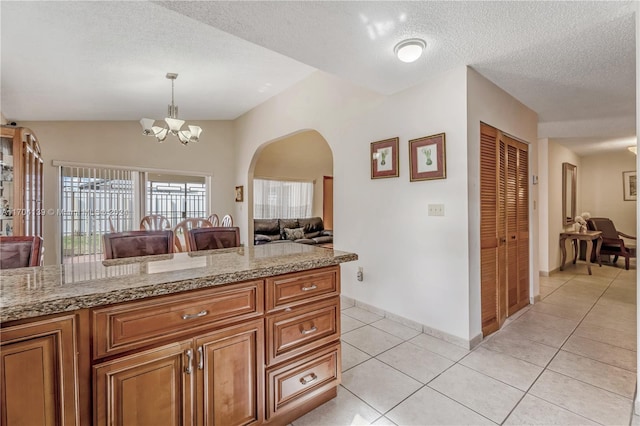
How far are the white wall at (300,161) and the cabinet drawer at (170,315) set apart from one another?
545cm

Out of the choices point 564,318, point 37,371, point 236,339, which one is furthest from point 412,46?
point 564,318

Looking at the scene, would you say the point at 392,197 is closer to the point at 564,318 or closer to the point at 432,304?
the point at 432,304

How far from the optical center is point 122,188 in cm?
489

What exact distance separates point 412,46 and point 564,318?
3.18 meters

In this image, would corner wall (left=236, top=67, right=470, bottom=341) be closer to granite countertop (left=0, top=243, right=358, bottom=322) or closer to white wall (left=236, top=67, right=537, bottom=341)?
white wall (left=236, top=67, right=537, bottom=341)

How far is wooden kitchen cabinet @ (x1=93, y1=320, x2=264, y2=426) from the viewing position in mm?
1042

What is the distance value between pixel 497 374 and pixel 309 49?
8.88 feet

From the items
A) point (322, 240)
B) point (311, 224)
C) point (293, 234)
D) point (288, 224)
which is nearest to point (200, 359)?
point (293, 234)

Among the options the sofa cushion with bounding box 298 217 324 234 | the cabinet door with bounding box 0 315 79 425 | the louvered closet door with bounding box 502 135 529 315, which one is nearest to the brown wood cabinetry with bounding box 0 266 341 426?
the cabinet door with bounding box 0 315 79 425

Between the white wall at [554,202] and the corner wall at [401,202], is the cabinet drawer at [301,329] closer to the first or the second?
the corner wall at [401,202]

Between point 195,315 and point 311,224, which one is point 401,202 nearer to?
point 195,315

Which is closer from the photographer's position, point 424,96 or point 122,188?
point 424,96

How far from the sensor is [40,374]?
0.90 meters

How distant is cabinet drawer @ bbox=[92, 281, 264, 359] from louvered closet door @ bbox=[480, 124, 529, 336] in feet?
7.37
